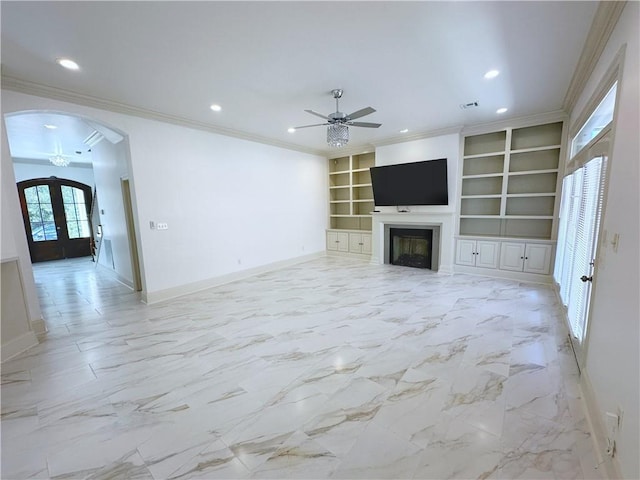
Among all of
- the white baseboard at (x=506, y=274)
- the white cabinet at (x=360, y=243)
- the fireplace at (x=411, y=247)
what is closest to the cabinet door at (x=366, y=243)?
the white cabinet at (x=360, y=243)

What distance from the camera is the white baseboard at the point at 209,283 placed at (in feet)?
14.3

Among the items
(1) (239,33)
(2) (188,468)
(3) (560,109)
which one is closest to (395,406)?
(2) (188,468)

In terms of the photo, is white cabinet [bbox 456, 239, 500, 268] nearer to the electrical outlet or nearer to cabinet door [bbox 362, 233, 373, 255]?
cabinet door [bbox 362, 233, 373, 255]

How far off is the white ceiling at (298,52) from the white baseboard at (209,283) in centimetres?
284

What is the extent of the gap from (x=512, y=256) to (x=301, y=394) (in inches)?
188

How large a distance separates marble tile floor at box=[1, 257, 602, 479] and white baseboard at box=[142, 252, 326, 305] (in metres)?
0.40

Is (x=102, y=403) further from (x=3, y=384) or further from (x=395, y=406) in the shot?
(x=395, y=406)

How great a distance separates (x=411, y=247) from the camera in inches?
256

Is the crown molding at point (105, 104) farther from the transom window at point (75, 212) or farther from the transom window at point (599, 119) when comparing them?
the transom window at point (75, 212)

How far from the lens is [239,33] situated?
7.57ft

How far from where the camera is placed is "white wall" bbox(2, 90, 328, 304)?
162 inches

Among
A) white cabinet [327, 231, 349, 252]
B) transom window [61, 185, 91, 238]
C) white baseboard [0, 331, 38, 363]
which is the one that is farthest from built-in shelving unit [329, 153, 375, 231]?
transom window [61, 185, 91, 238]

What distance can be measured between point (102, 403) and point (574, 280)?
4.69 meters

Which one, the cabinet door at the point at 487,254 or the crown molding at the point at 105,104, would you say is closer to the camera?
Answer: the crown molding at the point at 105,104
